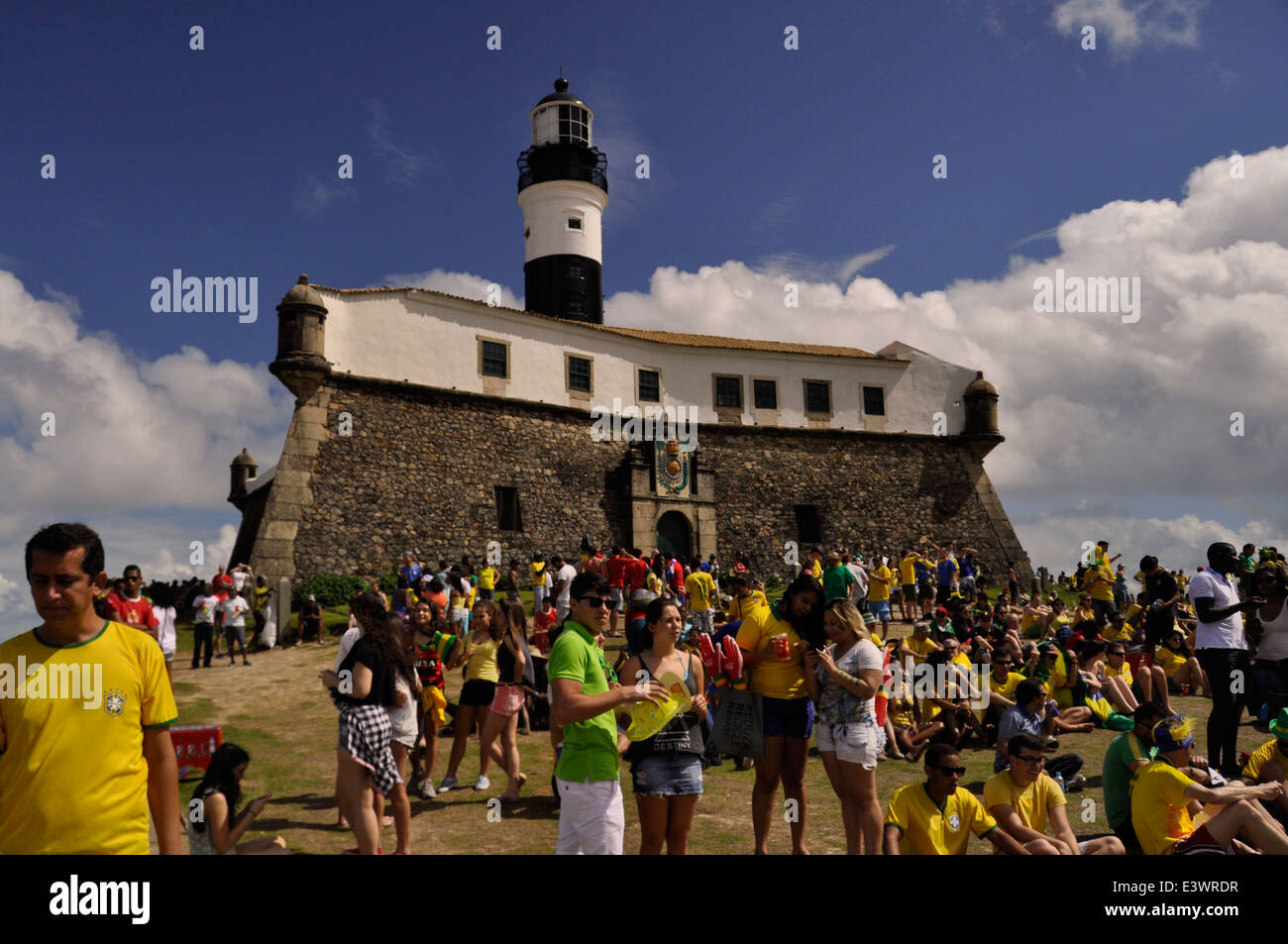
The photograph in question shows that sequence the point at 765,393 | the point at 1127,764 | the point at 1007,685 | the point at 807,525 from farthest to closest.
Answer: the point at 765,393
the point at 807,525
the point at 1007,685
the point at 1127,764

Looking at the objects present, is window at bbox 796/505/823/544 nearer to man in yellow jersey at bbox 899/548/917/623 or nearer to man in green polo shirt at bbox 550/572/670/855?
man in yellow jersey at bbox 899/548/917/623

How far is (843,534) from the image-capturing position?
104 ft

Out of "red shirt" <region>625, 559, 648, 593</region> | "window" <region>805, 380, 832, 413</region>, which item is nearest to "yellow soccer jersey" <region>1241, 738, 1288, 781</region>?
"red shirt" <region>625, 559, 648, 593</region>

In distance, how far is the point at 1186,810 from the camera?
5.81 m

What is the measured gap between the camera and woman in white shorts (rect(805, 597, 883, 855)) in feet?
18.7

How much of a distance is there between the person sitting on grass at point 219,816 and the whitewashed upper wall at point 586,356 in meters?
20.6

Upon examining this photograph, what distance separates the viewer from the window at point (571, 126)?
35.0m

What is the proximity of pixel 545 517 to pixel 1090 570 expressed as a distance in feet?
52.5

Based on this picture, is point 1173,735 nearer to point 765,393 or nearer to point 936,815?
point 936,815

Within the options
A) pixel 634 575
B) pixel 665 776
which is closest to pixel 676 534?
pixel 634 575

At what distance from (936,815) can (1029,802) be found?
3.22ft

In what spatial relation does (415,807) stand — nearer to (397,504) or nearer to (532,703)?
(532,703)

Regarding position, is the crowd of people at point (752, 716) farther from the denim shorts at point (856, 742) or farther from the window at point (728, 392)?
the window at point (728, 392)
